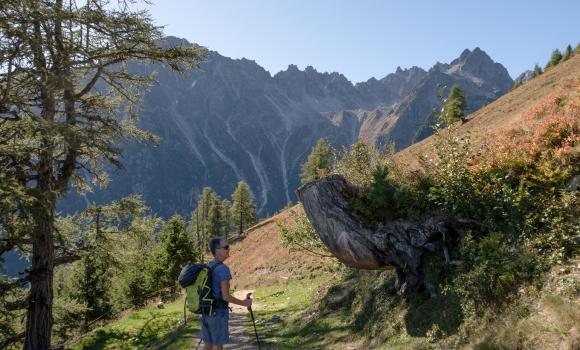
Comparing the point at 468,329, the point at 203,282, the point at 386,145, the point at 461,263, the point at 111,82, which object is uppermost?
Result: the point at 111,82

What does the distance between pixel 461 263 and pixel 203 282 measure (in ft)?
16.1

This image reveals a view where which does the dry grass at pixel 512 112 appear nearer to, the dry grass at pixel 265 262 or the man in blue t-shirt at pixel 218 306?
the man in blue t-shirt at pixel 218 306

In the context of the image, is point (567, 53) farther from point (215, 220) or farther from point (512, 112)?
point (215, 220)

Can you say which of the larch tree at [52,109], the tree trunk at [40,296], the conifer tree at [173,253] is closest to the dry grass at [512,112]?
the larch tree at [52,109]

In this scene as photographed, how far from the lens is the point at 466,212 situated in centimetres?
849

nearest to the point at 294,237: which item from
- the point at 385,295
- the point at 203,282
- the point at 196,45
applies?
the point at 385,295

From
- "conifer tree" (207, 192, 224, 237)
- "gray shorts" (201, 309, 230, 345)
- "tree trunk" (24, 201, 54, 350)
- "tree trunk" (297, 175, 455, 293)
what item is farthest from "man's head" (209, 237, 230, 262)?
"conifer tree" (207, 192, 224, 237)

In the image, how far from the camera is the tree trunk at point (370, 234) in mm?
8867

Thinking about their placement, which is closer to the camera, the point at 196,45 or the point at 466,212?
the point at 466,212

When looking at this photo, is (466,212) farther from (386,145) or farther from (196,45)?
(196,45)

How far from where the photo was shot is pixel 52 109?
1261 cm

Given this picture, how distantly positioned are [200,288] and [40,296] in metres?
8.62

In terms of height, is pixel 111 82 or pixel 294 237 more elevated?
pixel 111 82

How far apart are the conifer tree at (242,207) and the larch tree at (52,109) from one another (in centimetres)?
5204
